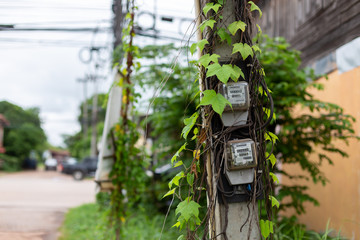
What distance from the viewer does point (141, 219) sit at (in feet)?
21.4

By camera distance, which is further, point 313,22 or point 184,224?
point 313,22

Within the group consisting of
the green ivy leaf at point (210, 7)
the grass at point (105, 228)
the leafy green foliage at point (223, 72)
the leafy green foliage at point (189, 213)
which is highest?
the green ivy leaf at point (210, 7)

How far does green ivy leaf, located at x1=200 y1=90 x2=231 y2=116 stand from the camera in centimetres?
176

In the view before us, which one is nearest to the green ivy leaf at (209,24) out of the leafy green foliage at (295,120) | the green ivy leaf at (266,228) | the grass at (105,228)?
the green ivy leaf at (266,228)

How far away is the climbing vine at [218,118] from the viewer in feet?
6.04

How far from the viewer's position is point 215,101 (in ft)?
5.88

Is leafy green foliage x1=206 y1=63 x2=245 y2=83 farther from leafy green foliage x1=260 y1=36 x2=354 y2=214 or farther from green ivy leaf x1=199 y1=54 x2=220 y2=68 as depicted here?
A: leafy green foliage x1=260 y1=36 x2=354 y2=214

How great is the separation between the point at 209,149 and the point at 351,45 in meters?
3.35

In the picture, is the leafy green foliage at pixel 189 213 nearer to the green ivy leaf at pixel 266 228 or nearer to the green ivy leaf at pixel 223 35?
the green ivy leaf at pixel 266 228

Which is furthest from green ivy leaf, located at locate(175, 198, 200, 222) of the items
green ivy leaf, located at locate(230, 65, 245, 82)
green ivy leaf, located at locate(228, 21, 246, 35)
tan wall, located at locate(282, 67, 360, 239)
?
tan wall, located at locate(282, 67, 360, 239)

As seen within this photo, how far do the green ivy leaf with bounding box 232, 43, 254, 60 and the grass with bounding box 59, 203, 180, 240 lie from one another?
271 centimetres

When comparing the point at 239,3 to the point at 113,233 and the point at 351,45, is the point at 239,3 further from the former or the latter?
the point at 113,233

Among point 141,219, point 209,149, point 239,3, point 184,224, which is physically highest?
point 239,3

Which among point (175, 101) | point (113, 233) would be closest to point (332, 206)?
point (175, 101)
